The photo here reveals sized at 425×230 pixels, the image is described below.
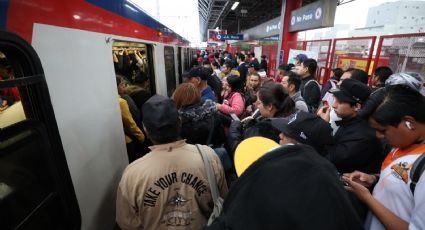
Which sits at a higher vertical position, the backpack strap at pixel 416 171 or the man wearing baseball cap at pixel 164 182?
the backpack strap at pixel 416 171

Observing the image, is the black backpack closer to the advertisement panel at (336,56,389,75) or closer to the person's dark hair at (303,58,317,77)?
the person's dark hair at (303,58,317,77)

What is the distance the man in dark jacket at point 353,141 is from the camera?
171cm

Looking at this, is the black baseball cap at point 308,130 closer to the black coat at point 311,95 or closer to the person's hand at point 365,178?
the person's hand at point 365,178

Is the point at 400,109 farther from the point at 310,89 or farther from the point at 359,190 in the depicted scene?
the point at 310,89

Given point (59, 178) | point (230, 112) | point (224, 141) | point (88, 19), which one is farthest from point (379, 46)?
point (59, 178)

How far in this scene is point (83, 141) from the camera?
1.59 meters

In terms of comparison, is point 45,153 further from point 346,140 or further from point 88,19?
point 346,140

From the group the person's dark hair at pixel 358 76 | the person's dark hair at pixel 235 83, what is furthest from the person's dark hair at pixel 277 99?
the person's dark hair at pixel 358 76

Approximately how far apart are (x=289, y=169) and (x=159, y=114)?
2.96ft

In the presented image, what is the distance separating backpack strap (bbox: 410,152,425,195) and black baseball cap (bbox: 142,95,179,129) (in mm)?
1196

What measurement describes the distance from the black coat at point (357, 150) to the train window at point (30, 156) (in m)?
1.73

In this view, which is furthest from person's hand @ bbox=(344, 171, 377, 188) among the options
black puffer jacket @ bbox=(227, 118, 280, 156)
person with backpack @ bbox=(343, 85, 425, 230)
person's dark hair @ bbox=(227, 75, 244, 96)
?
person's dark hair @ bbox=(227, 75, 244, 96)

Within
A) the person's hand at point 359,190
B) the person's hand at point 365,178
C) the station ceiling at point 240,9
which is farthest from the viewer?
the station ceiling at point 240,9

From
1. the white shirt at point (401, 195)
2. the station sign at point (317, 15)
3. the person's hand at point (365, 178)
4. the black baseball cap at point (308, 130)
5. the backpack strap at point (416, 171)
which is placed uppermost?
the station sign at point (317, 15)
